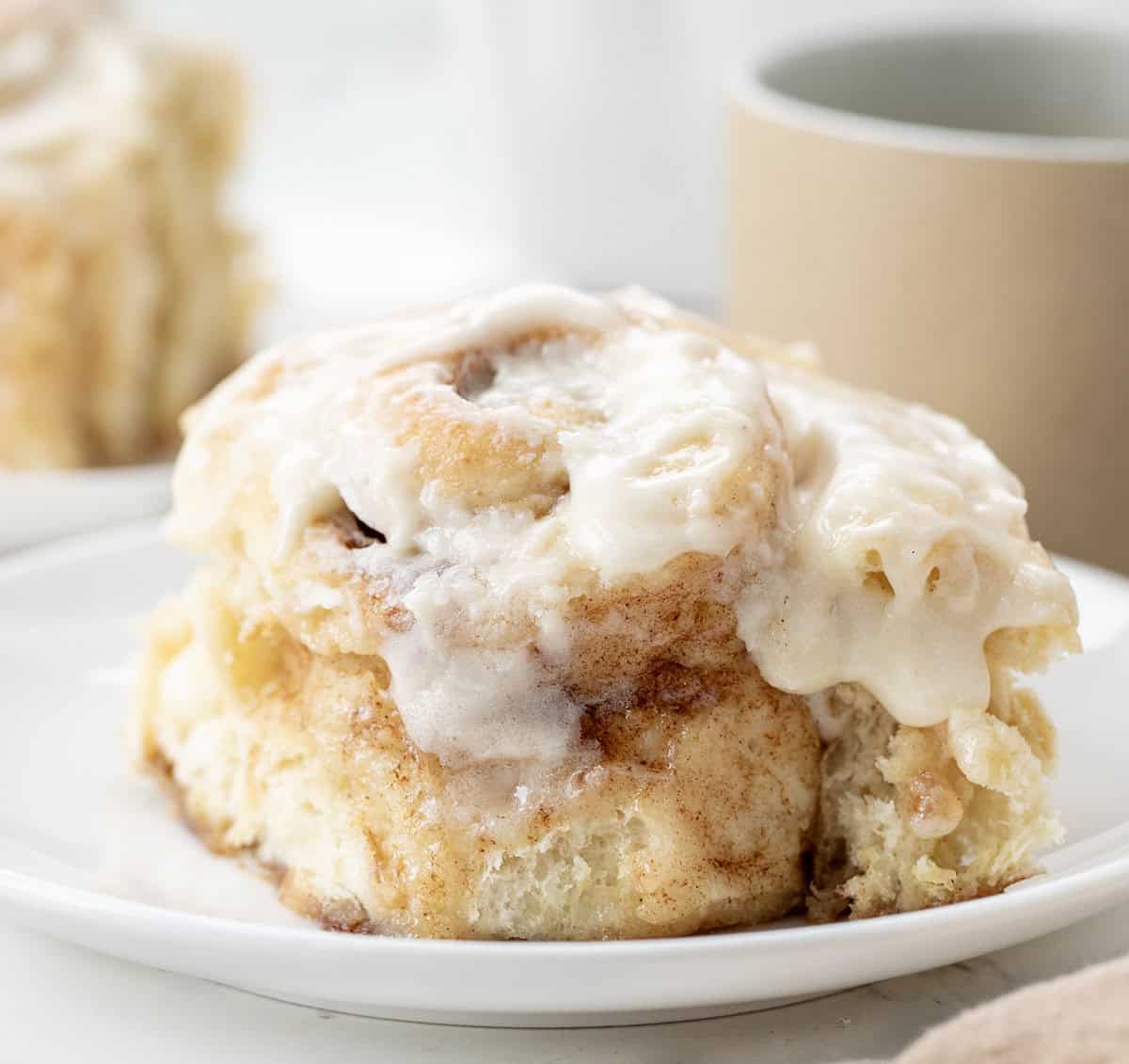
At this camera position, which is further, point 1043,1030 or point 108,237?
point 108,237

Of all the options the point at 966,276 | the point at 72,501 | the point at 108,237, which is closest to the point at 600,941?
the point at 966,276

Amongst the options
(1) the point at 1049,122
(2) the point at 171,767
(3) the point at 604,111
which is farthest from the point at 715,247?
(2) the point at 171,767

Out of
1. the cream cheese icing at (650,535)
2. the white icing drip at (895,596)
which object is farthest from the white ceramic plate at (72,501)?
the white icing drip at (895,596)

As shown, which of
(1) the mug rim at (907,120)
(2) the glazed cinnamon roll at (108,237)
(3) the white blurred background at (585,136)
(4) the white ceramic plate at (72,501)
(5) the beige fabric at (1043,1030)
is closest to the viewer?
(5) the beige fabric at (1043,1030)

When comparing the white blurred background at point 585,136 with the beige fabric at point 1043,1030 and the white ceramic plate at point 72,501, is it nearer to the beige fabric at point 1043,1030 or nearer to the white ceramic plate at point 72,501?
the white ceramic plate at point 72,501

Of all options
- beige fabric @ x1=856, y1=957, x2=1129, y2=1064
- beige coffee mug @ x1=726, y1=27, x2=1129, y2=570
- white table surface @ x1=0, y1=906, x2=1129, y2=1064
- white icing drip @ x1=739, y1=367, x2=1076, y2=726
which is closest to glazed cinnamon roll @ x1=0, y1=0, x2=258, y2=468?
beige coffee mug @ x1=726, y1=27, x2=1129, y2=570

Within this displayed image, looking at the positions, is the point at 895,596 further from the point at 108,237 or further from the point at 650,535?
the point at 108,237
